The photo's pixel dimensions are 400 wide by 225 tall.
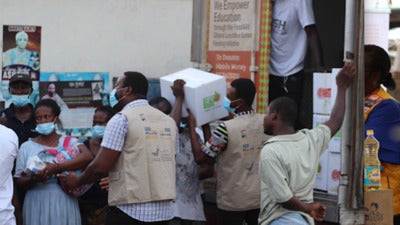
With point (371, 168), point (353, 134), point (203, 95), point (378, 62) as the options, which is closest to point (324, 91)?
point (378, 62)

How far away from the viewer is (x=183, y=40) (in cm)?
952

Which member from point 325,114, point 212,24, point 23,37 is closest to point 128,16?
point 23,37

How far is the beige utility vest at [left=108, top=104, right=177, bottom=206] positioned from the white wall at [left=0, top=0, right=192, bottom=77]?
4.22m

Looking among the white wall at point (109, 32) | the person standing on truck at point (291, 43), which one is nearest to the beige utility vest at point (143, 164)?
the person standing on truck at point (291, 43)

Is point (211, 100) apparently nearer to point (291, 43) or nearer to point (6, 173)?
point (291, 43)

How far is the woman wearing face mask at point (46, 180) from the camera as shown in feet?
18.9

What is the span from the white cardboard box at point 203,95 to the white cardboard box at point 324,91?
2.46ft

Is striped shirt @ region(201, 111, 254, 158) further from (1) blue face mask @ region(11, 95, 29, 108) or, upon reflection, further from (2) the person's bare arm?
(1) blue face mask @ region(11, 95, 29, 108)

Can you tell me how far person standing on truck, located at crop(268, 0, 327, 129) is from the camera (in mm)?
6430

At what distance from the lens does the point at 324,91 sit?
5.62m

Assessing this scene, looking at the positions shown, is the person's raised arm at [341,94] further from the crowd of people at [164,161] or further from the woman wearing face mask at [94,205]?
the woman wearing face mask at [94,205]

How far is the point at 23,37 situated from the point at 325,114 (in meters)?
4.50

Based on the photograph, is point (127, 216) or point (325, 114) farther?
point (325, 114)

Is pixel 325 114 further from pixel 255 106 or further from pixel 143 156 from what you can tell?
pixel 143 156
